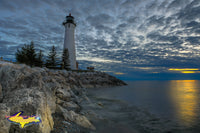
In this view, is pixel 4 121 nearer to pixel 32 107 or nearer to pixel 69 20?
pixel 32 107

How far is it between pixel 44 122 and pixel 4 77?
12.4ft

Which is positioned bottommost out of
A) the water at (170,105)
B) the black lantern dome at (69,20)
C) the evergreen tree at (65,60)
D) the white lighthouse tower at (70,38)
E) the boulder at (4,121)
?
the water at (170,105)

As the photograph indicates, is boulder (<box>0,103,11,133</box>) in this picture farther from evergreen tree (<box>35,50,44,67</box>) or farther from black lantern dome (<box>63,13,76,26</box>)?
black lantern dome (<box>63,13,76,26</box>)

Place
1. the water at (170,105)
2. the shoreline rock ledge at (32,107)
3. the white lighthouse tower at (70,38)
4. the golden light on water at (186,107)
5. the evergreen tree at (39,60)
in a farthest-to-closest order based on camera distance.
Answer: the white lighthouse tower at (70,38) < the evergreen tree at (39,60) < the golden light on water at (186,107) < the water at (170,105) < the shoreline rock ledge at (32,107)

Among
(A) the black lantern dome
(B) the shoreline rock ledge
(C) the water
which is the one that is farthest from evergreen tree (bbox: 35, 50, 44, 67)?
(B) the shoreline rock ledge

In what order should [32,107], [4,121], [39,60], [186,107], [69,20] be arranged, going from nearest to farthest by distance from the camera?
[4,121] → [32,107] → [186,107] → [39,60] → [69,20]

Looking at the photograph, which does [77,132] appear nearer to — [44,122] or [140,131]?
[44,122]

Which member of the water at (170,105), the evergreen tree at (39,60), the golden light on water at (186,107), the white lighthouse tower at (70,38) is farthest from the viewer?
the white lighthouse tower at (70,38)

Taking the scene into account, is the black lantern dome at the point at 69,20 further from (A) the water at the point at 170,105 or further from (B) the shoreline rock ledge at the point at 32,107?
(B) the shoreline rock ledge at the point at 32,107

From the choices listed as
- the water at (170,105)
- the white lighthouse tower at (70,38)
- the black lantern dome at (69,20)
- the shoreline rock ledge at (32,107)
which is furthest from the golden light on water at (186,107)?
the black lantern dome at (69,20)

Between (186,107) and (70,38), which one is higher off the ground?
(70,38)

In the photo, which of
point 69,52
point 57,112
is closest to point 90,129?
point 57,112

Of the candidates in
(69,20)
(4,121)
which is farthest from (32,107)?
(69,20)

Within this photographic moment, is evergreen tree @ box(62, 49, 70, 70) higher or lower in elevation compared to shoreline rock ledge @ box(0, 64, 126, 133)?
higher
